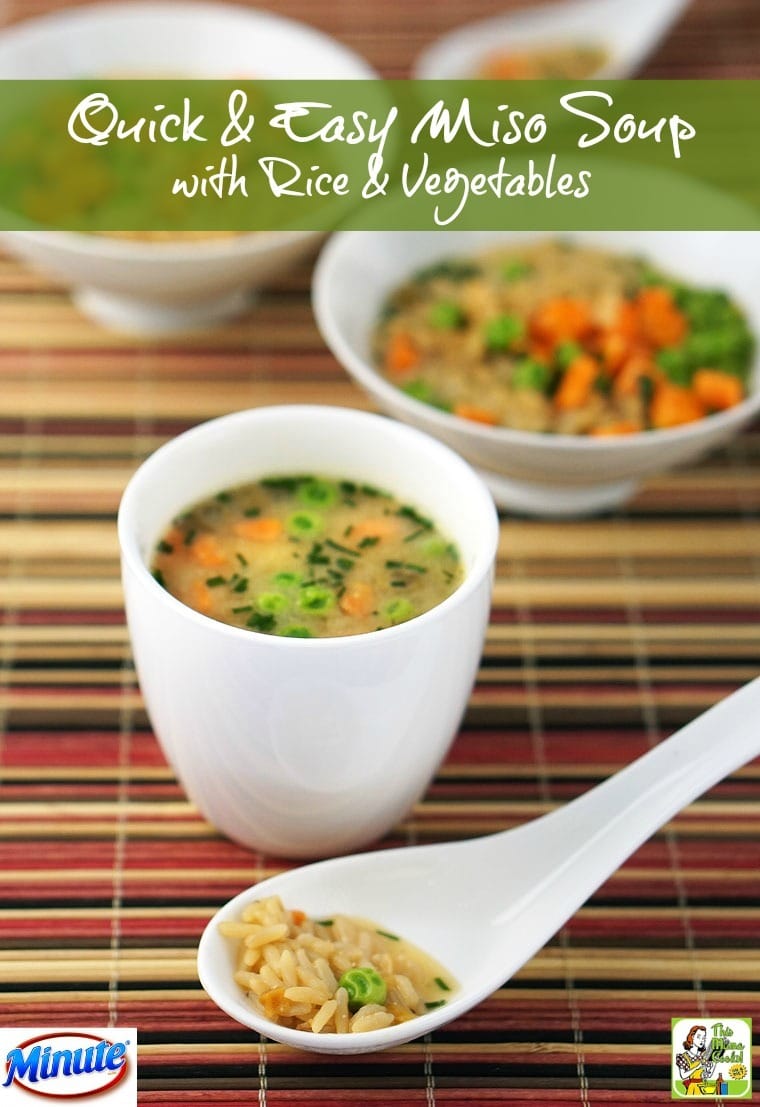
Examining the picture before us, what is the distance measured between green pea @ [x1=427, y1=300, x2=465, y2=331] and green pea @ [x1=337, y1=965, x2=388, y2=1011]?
1278 mm

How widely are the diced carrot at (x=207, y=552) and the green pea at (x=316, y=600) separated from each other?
0.12 meters

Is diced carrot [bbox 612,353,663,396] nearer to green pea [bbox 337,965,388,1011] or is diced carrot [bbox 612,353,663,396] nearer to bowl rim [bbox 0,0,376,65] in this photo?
bowl rim [bbox 0,0,376,65]

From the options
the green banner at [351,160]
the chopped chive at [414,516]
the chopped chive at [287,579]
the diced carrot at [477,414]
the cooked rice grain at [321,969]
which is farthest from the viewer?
the green banner at [351,160]

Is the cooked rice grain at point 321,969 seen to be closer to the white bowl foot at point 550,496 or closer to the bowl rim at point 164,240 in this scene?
the white bowl foot at point 550,496

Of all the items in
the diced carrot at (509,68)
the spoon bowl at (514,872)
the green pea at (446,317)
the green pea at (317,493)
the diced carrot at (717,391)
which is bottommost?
the spoon bowl at (514,872)

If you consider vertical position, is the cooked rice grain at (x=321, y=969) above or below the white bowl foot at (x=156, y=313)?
below

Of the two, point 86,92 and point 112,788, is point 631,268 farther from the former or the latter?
point 112,788

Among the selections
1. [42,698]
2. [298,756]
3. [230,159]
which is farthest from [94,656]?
[230,159]

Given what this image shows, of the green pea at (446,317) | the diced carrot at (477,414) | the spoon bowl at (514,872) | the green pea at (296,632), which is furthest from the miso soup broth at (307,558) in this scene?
the green pea at (446,317)

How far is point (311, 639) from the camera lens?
1590 mm

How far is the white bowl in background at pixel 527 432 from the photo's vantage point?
2225 millimetres

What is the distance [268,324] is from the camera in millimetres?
2768

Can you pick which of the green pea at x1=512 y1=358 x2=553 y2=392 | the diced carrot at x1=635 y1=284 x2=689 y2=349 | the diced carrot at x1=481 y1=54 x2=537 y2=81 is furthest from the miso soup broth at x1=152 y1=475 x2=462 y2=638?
the diced carrot at x1=481 y1=54 x2=537 y2=81

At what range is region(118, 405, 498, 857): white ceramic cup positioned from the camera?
1.61 meters
